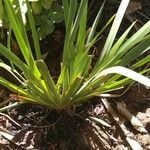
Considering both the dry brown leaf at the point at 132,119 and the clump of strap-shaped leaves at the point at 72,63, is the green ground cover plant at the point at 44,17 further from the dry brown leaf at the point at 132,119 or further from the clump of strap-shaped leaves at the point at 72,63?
the dry brown leaf at the point at 132,119

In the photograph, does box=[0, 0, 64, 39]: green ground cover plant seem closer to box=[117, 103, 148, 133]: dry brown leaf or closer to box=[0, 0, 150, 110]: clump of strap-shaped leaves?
box=[0, 0, 150, 110]: clump of strap-shaped leaves

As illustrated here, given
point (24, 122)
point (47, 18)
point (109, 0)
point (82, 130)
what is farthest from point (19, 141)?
point (109, 0)

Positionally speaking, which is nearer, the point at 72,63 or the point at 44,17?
the point at 72,63

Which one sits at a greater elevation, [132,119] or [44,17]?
[44,17]

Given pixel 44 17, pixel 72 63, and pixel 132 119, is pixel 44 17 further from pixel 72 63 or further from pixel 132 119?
pixel 132 119

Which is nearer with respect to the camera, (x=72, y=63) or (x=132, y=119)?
(x=72, y=63)

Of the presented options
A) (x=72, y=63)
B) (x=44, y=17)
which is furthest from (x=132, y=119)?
(x=44, y=17)

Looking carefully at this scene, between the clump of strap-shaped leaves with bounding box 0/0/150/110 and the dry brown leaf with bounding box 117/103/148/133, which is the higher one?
the clump of strap-shaped leaves with bounding box 0/0/150/110

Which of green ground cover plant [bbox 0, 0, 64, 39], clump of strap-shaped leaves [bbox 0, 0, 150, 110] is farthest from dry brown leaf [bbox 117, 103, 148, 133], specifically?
green ground cover plant [bbox 0, 0, 64, 39]

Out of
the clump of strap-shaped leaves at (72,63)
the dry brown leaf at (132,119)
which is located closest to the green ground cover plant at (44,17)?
the clump of strap-shaped leaves at (72,63)

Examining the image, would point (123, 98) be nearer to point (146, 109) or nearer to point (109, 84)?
point (146, 109)

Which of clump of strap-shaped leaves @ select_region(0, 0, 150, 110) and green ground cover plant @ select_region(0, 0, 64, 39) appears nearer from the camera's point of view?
clump of strap-shaped leaves @ select_region(0, 0, 150, 110)
